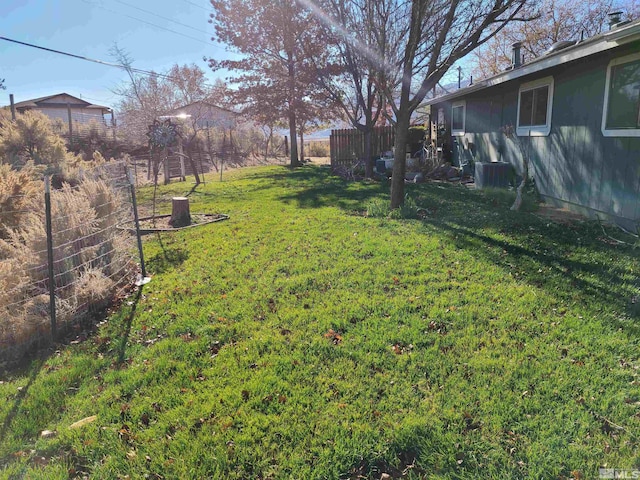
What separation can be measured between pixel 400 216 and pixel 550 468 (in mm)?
5580

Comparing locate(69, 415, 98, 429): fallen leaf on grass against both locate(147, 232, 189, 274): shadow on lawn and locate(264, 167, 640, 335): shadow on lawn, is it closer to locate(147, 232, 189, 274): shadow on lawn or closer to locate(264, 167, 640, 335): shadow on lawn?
locate(147, 232, 189, 274): shadow on lawn

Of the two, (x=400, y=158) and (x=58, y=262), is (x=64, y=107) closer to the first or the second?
(x=400, y=158)

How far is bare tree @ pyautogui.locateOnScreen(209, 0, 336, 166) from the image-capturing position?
56.1 feet

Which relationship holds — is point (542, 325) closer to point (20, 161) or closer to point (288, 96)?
point (20, 161)

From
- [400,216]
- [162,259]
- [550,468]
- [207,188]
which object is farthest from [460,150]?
[550,468]

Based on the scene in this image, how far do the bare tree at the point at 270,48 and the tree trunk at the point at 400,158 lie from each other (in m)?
9.87

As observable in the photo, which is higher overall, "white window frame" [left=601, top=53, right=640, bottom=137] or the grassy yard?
"white window frame" [left=601, top=53, right=640, bottom=137]

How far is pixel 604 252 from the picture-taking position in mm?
5016

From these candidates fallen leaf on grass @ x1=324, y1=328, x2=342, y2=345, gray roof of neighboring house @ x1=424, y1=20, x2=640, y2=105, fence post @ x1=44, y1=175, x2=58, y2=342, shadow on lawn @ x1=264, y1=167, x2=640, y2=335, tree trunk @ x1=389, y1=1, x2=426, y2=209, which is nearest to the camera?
fallen leaf on grass @ x1=324, y1=328, x2=342, y2=345

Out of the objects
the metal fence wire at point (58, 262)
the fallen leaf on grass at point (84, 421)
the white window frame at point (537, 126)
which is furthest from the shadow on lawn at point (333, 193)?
the fallen leaf on grass at point (84, 421)

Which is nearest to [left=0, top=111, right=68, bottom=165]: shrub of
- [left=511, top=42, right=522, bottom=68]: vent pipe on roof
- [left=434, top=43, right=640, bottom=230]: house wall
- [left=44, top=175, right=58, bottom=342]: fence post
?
[left=44, top=175, right=58, bottom=342]: fence post

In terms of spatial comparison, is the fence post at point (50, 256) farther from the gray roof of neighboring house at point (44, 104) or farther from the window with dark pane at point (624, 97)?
the gray roof of neighboring house at point (44, 104)

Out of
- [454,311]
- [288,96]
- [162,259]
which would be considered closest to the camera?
[454,311]

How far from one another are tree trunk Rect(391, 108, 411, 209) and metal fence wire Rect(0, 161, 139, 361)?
4666mm
